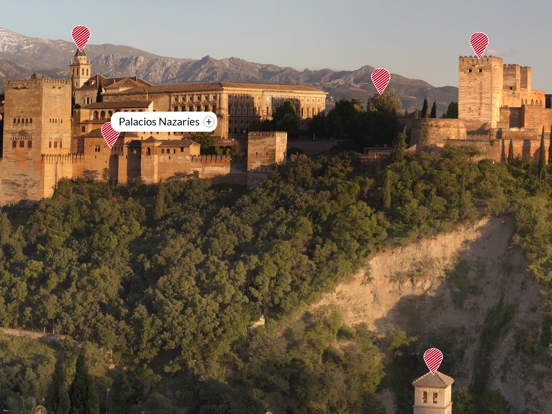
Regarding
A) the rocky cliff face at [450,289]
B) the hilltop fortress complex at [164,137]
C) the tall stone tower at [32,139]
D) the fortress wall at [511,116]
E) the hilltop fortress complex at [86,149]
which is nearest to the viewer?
the rocky cliff face at [450,289]

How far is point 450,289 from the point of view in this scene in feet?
124

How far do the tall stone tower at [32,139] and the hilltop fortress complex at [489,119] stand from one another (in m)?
21.3

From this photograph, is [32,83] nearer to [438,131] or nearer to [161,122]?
[161,122]

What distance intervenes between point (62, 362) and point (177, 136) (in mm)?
20480

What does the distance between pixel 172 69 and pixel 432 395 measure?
147954 millimetres

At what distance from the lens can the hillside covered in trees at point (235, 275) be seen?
33094mm

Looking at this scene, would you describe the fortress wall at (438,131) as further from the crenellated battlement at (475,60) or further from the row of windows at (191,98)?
the row of windows at (191,98)

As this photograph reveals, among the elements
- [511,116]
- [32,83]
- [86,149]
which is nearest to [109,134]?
[86,149]

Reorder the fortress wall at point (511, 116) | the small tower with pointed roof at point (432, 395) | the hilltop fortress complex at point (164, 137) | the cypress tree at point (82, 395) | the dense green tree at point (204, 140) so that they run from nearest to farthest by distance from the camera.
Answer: the cypress tree at point (82, 395)
the small tower with pointed roof at point (432, 395)
the hilltop fortress complex at point (164, 137)
the fortress wall at point (511, 116)
the dense green tree at point (204, 140)

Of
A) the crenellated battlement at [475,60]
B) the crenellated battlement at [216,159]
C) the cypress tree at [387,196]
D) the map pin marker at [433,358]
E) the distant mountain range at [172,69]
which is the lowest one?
the map pin marker at [433,358]

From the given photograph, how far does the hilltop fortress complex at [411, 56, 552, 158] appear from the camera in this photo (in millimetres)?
42781

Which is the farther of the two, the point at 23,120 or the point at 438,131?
the point at 23,120

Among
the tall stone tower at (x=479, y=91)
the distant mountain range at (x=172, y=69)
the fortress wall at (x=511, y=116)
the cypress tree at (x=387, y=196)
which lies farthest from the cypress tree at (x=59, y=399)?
the distant mountain range at (x=172, y=69)

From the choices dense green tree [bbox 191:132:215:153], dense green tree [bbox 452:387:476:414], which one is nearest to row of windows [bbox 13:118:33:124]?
dense green tree [bbox 191:132:215:153]
